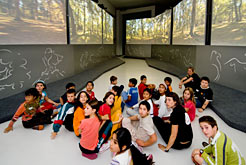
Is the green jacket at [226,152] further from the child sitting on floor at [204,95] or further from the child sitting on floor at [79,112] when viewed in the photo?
the child sitting on floor at [204,95]

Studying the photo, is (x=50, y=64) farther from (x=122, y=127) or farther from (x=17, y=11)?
(x=122, y=127)

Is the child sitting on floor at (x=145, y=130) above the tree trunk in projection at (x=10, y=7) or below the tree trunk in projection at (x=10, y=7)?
below

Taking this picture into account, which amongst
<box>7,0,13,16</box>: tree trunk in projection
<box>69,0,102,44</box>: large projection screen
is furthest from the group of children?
<box>69,0,102,44</box>: large projection screen

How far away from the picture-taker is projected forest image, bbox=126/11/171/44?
1320 cm

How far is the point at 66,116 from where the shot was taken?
2.93 meters

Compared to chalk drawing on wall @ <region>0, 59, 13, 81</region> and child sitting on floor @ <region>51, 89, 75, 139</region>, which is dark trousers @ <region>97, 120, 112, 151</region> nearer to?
child sitting on floor @ <region>51, 89, 75, 139</region>

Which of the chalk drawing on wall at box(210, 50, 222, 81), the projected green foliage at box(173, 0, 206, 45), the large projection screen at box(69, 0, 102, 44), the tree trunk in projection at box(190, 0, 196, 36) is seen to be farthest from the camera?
the tree trunk in projection at box(190, 0, 196, 36)

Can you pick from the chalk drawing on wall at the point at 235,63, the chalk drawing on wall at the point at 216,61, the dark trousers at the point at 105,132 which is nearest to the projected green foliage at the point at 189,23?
the chalk drawing on wall at the point at 216,61

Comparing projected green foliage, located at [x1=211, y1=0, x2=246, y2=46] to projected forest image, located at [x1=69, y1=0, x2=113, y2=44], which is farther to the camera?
projected forest image, located at [x1=69, y1=0, x2=113, y2=44]

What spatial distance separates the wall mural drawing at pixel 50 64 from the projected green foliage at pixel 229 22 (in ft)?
17.5

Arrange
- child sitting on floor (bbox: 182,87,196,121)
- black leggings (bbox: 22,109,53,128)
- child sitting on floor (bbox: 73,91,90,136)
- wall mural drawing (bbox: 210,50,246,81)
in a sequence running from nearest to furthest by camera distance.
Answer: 1. child sitting on floor (bbox: 73,91,90,136)
2. black leggings (bbox: 22,109,53,128)
3. child sitting on floor (bbox: 182,87,196,121)
4. wall mural drawing (bbox: 210,50,246,81)

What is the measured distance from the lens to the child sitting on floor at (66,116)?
9.21ft

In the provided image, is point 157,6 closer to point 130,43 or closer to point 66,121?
point 130,43

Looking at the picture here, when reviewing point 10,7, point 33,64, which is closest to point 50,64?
point 33,64
